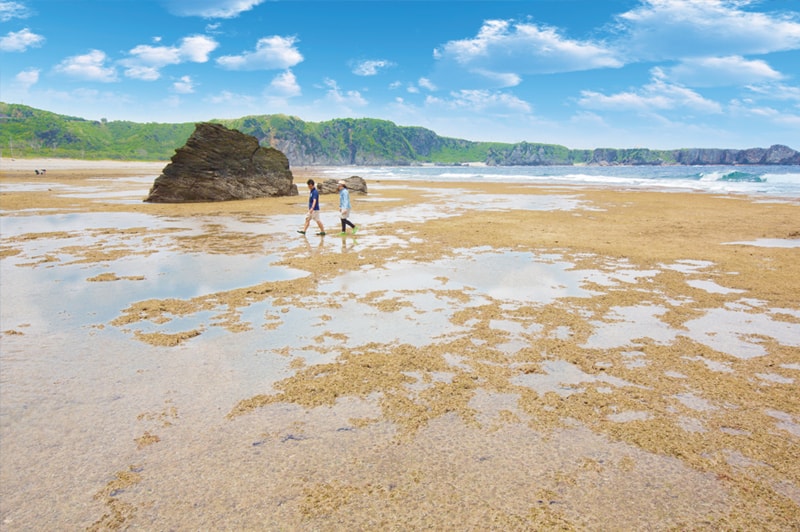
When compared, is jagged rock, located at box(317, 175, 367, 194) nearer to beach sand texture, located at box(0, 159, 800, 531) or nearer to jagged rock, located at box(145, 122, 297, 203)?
jagged rock, located at box(145, 122, 297, 203)

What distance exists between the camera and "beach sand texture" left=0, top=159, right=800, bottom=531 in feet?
12.1

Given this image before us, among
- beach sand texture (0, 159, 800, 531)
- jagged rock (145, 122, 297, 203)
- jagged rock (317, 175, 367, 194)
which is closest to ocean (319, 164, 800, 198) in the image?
jagged rock (317, 175, 367, 194)

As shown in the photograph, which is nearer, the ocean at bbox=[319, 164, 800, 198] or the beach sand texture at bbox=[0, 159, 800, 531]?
the beach sand texture at bbox=[0, 159, 800, 531]

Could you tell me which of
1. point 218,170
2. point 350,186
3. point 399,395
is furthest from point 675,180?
point 399,395

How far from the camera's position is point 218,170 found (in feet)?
108

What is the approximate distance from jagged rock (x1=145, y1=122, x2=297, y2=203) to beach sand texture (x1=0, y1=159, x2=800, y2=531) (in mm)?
19544

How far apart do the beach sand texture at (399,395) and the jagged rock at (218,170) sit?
64.1ft

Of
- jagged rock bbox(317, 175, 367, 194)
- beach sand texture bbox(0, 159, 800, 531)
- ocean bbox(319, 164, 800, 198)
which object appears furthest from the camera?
ocean bbox(319, 164, 800, 198)

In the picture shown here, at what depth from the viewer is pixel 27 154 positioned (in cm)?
17550

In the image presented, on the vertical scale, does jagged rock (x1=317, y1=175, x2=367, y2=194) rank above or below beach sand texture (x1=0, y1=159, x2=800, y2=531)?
above

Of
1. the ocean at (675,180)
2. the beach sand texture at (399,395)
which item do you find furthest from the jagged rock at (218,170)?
the ocean at (675,180)

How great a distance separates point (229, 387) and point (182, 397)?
0.55 m

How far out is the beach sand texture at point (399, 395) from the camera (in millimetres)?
3689

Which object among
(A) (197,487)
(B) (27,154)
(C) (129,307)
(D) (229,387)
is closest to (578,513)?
(A) (197,487)
